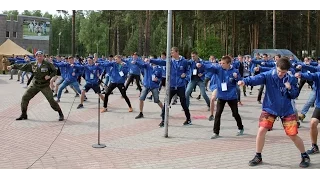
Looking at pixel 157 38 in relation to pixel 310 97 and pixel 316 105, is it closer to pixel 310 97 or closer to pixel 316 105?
pixel 310 97

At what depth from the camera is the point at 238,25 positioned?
44.5 metres

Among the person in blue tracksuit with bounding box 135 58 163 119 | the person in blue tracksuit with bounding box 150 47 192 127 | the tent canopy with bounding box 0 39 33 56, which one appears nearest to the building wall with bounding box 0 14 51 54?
the tent canopy with bounding box 0 39 33 56

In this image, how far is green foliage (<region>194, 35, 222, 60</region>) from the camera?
37812mm

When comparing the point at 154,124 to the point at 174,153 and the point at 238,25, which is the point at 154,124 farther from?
the point at 238,25

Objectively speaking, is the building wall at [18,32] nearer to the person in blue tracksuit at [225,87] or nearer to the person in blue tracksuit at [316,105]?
the person in blue tracksuit at [225,87]

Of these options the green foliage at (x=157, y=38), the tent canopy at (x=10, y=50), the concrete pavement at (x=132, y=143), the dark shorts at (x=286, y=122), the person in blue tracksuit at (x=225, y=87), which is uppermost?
the green foliage at (x=157, y=38)

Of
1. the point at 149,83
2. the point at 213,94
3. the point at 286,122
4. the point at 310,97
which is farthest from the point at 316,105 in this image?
the point at 149,83

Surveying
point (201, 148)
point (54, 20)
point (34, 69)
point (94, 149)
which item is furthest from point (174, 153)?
point (54, 20)

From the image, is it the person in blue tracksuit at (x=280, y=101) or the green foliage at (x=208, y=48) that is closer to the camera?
the person in blue tracksuit at (x=280, y=101)

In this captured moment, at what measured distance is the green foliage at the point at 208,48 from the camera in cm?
3781

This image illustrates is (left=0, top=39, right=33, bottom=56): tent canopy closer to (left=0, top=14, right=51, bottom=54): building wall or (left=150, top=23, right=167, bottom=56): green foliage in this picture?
(left=150, top=23, right=167, bottom=56): green foliage

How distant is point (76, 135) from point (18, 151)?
1.61 m

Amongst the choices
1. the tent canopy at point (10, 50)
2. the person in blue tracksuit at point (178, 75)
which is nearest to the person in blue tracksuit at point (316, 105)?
the person in blue tracksuit at point (178, 75)
